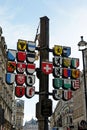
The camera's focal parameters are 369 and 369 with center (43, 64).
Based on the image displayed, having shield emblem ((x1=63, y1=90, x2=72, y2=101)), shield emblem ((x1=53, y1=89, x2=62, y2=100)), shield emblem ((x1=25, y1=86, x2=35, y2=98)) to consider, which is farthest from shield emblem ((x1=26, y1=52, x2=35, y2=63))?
shield emblem ((x1=63, y1=90, x2=72, y2=101))

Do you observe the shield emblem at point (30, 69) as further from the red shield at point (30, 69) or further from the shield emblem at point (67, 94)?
the shield emblem at point (67, 94)

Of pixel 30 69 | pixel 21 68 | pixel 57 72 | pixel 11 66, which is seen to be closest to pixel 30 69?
pixel 30 69

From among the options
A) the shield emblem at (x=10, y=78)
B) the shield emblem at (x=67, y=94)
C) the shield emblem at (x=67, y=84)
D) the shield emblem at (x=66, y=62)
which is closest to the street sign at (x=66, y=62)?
the shield emblem at (x=66, y=62)

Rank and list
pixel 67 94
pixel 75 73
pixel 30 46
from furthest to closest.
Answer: pixel 75 73, pixel 67 94, pixel 30 46

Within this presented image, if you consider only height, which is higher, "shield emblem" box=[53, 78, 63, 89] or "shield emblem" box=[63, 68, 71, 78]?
"shield emblem" box=[63, 68, 71, 78]

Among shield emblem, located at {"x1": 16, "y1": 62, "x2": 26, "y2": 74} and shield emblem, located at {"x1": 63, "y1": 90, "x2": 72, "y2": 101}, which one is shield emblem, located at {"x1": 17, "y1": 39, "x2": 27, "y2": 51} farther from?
shield emblem, located at {"x1": 63, "y1": 90, "x2": 72, "y2": 101}

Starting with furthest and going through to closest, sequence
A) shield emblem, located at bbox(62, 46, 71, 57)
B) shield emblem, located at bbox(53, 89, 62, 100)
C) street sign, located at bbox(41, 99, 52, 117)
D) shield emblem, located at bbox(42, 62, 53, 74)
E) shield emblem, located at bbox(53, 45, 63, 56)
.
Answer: shield emblem, located at bbox(62, 46, 71, 57) < shield emblem, located at bbox(53, 45, 63, 56) < shield emblem, located at bbox(53, 89, 62, 100) < shield emblem, located at bbox(42, 62, 53, 74) < street sign, located at bbox(41, 99, 52, 117)

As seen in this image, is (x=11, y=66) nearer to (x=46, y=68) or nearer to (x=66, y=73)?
(x=46, y=68)

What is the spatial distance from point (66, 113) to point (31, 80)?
11657cm

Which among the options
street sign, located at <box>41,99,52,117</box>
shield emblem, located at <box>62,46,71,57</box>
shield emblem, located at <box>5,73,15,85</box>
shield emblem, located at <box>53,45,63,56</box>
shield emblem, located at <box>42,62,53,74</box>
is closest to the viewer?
street sign, located at <box>41,99,52,117</box>

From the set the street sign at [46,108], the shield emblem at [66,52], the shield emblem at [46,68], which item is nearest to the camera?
the street sign at [46,108]

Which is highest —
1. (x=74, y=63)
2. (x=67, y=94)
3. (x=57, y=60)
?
(x=57, y=60)

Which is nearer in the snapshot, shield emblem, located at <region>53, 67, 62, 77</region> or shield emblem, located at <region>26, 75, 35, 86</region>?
shield emblem, located at <region>26, 75, 35, 86</region>

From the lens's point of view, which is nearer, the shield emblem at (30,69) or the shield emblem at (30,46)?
the shield emblem at (30,69)
